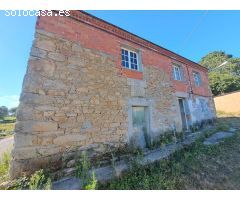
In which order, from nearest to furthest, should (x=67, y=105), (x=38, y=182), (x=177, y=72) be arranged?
(x=38, y=182), (x=67, y=105), (x=177, y=72)

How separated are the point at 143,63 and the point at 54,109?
4.87 meters

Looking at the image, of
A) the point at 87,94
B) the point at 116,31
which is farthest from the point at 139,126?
the point at 116,31

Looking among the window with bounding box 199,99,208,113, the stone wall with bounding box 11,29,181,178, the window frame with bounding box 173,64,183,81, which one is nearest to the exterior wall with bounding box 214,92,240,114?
the window with bounding box 199,99,208,113

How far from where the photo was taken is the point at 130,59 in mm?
7043

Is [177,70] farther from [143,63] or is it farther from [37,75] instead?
[37,75]

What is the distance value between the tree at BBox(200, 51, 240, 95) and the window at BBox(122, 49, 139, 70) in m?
16.7

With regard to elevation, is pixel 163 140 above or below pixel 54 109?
below

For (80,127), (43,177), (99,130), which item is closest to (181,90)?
(99,130)

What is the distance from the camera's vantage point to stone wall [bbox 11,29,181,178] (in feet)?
12.5

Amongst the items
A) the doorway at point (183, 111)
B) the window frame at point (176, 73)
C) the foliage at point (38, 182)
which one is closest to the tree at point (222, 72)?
the window frame at point (176, 73)

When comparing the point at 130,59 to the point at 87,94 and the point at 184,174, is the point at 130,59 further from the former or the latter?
the point at 184,174

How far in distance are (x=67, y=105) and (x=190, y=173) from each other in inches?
157

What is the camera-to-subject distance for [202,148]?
19.0 feet

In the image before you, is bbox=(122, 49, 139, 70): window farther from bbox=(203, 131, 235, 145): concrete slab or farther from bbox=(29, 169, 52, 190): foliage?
bbox=(29, 169, 52, 190): foliage
